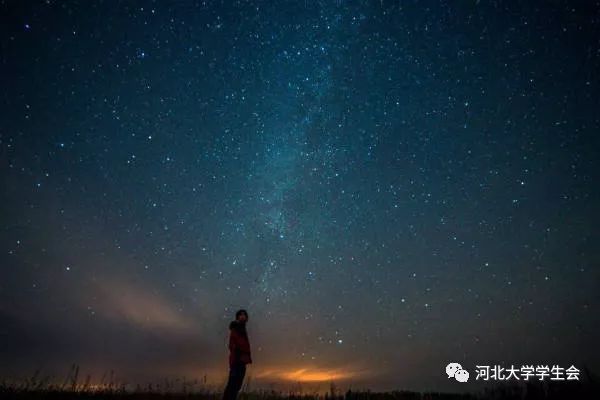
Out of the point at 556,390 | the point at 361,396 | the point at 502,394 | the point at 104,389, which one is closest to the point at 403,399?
the point at 361,396

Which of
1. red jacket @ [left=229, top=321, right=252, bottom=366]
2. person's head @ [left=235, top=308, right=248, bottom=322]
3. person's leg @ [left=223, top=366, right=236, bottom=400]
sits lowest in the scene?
person's leg @ [left=223, top=366, right=236, bottom=400]

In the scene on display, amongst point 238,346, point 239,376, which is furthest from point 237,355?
point 239,376

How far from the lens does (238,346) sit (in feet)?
31.4

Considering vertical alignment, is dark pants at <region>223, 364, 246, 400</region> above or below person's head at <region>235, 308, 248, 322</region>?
below

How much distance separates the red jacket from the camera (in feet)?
31.3

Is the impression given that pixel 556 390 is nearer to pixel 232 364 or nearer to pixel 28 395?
pixel 232 364

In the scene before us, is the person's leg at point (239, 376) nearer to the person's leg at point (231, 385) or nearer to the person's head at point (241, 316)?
the person's leg at point (231, 385)

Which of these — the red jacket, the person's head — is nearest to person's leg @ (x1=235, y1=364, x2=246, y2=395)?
the red jacket

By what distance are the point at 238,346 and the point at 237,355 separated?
19 centimetres

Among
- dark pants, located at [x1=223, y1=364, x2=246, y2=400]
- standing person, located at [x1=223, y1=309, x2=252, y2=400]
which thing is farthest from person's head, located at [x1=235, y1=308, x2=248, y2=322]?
dark pants, located at [x1=223, y1=364, x2=246, y2=400]

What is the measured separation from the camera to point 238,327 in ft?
31.8

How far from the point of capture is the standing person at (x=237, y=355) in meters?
9.52

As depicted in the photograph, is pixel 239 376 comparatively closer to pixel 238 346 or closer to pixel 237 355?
pixel 237 355

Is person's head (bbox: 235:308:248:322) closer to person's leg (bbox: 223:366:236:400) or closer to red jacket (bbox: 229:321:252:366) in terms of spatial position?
red jacket (bbox: 229:321:252:366)
